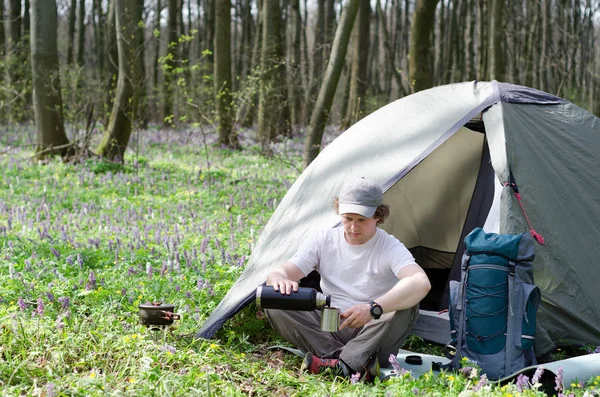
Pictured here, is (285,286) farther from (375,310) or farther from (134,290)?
(134,290)

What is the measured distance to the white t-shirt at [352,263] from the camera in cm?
432

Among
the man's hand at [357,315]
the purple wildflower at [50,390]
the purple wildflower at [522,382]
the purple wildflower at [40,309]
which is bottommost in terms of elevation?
the purple wildflower at [522,382]

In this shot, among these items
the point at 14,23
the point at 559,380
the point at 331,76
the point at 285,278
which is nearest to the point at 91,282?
the point at 285,278

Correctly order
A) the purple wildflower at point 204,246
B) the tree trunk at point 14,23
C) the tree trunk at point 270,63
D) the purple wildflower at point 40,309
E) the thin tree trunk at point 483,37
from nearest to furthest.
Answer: the purple wildflower at point 40,309 < the purple wildflower at point 204,246 < the tree trunk at point 270,63 < the thin tree trunk at point 483,37 < the tree trunk at point 14,23

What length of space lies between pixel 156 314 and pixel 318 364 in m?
0.99

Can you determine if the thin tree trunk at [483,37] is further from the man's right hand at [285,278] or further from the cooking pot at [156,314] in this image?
the cooking pot at [156,314]

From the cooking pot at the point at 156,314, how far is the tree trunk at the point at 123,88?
8137mm

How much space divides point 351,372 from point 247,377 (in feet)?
1.89

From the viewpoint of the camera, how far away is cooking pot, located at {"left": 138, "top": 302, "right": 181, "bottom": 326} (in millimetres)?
4262

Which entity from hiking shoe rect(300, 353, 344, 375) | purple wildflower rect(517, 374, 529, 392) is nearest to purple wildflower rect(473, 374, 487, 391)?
purple wildflower rect(517, 374, 529, 392)

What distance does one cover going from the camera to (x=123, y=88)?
1212cm

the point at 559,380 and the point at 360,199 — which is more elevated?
the point at 360,199

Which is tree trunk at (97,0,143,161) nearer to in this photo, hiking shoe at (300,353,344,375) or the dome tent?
the dome tent

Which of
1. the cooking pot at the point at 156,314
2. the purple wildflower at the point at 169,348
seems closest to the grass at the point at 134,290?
the purple wildflower at the point at 169,348
